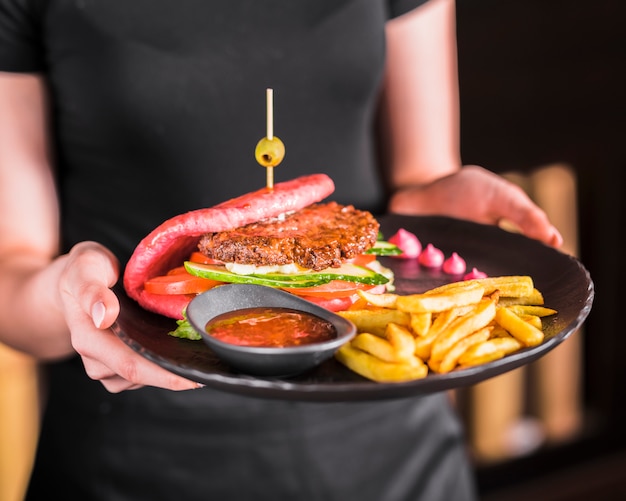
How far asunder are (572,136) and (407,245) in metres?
2.15

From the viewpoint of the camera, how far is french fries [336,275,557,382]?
1259mm

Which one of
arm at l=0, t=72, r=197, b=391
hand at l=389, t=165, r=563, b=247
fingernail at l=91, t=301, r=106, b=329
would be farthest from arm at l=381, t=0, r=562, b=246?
fingernail at l=91, t=301, r=106, b=329

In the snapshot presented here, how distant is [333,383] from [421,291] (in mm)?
538

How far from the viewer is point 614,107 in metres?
3.84

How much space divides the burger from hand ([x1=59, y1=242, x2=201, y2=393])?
0.09 m

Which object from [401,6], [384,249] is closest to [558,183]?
[401,6]

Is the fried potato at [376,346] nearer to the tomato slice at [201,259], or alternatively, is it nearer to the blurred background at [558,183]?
the tomato slice at [201,259]

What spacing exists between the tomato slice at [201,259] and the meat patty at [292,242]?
14 mm

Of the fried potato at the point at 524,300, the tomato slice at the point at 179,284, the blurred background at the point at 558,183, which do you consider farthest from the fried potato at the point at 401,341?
the blurred background at the point at 558,183

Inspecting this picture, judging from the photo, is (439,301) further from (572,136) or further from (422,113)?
(572,136)

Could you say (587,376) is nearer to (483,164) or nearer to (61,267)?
(483,164)

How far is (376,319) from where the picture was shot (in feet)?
4.64

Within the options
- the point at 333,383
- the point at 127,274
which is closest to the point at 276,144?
the point at 127,274

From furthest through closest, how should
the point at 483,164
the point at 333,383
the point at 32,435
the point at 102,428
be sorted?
1. the point at 483,164
2. the point at 32,435
3. the point at 102,428
4. the point at 333,383
